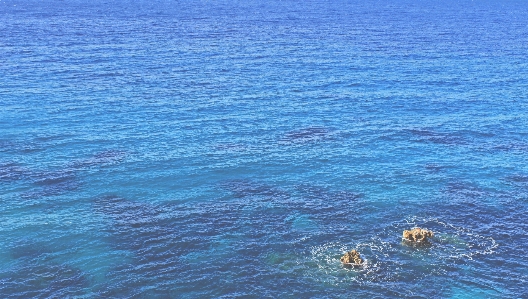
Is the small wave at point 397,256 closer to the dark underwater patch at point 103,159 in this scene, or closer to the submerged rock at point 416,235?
the submerged rock at point 416,235

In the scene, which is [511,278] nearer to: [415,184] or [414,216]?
[414,216]

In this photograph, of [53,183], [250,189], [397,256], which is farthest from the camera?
[250,189]

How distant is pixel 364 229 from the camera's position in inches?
3135

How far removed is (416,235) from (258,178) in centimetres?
2740

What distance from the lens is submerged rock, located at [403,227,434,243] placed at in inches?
2977

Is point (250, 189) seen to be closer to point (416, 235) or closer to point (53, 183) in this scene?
point (416, 235)

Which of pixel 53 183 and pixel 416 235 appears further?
pixel 53 183

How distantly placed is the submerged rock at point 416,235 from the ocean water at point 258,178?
3.93 ft

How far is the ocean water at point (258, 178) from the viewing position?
6975cm

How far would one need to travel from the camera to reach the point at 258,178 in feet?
307

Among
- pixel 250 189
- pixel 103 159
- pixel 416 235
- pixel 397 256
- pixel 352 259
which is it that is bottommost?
pixel 397 256

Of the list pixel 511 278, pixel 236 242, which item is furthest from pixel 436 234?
pixel 236 242

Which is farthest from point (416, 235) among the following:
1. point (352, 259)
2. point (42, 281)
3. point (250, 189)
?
point (42, 281)

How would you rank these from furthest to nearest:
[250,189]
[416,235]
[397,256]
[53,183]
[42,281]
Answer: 1. [250,189]
2. [53,183]
3. [416,235]
4. [397,256]
5. [42,281]
